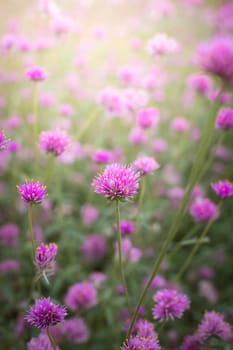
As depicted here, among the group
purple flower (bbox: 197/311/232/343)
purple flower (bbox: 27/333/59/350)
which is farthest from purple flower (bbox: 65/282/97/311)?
purple flower (bbox: 197/311/232/343)

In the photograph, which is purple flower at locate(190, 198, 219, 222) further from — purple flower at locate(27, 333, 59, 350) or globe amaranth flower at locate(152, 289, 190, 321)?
purple flower at locate(27, 333, 59, 350)

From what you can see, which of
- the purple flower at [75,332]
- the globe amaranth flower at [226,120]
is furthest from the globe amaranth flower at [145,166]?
the purple flower at [75,332]

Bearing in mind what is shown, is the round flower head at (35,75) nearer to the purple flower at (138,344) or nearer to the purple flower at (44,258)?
the purple flower at (44,258)

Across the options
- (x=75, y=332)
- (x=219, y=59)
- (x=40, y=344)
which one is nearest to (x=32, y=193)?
(x=40, y=344)

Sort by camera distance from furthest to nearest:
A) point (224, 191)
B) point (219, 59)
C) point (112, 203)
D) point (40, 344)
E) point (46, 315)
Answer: point (224, 191) → point (112, 203) → point (40, 344) → point (46, 315) → point (219, 59)

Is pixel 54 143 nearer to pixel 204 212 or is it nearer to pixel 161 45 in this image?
pixel 204 212

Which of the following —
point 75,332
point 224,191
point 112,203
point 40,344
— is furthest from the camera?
point 75,332
